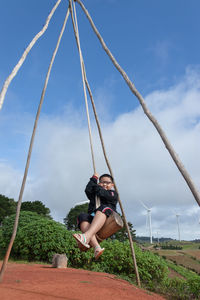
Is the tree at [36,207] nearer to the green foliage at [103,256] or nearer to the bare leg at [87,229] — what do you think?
the green foliage at [103,256]

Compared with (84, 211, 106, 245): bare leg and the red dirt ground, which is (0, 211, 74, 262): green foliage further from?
(84, 211, 106, 245): bare leg

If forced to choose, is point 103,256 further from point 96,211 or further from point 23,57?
point 23,57

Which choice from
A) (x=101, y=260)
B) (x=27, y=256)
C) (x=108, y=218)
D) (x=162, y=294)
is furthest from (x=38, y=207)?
(x=108, y=218)

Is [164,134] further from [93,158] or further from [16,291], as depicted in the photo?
[16,291]

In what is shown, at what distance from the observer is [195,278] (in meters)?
7.52

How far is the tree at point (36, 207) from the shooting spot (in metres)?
34.0

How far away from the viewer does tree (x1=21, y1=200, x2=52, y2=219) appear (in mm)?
34031

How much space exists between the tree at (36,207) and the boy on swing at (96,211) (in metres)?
30.5

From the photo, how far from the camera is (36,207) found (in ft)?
113

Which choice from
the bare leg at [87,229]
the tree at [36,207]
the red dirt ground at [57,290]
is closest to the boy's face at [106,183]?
the bare leg at [87,229]

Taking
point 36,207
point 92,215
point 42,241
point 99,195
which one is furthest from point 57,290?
point 36,207

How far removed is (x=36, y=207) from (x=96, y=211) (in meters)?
31.4

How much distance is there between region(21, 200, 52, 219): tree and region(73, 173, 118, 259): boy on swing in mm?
30456

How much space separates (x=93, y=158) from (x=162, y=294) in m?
4.50
